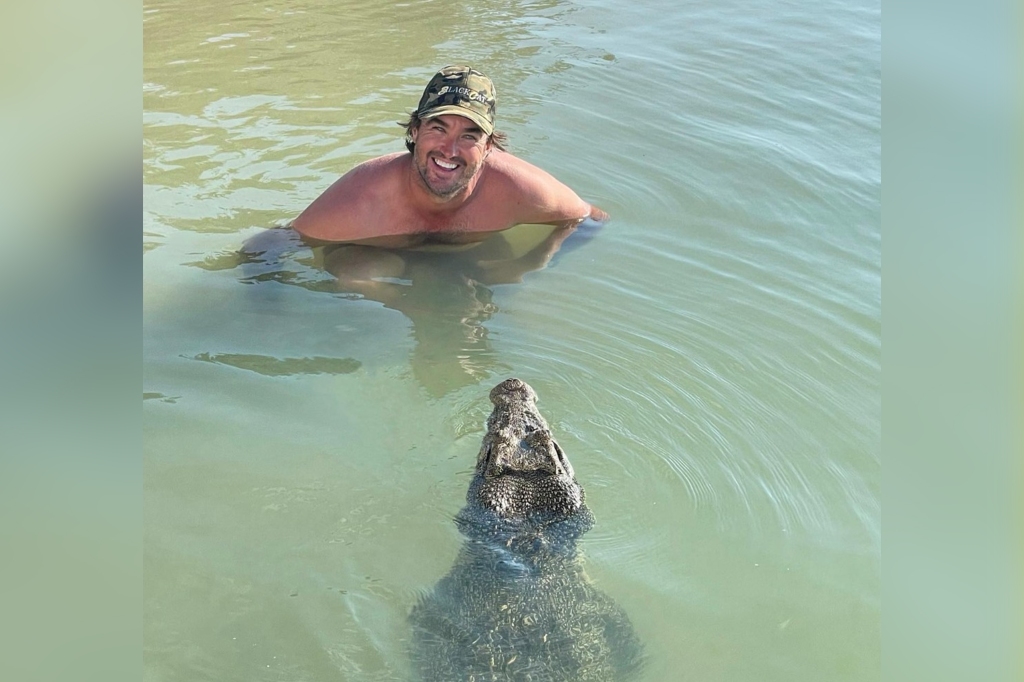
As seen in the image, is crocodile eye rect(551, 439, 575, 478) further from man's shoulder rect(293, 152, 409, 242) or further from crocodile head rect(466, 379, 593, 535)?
man's shoulder rect(293, 152, 409, 242)

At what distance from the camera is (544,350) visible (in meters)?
5.28

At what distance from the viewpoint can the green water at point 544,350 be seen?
381cm

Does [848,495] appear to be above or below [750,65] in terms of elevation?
below

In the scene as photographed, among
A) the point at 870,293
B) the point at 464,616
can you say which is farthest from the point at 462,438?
the point at 870,293

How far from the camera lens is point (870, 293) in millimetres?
5730

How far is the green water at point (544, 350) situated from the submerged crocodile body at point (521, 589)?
131 millimetres

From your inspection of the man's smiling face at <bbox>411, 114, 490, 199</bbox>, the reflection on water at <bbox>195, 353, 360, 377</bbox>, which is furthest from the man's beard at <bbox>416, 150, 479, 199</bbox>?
the reflection on water at <bbox>195, 353, 360, 377</bbox>

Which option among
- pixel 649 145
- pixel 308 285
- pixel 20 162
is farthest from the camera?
pixel 649 145

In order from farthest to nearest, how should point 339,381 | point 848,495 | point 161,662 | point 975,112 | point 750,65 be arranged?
point 750,65, point 975,112, point 339,381, point 848,495, point 161,662

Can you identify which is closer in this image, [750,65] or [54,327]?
[54,327]

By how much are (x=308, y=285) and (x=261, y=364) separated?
2.51 feet

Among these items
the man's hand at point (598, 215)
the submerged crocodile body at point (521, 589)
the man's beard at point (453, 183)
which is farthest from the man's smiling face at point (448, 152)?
the submerged crocodile body at point (521, 589)

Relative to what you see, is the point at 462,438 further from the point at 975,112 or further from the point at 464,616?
the point at 975,112

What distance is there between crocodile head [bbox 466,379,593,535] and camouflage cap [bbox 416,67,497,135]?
84.5 inches
